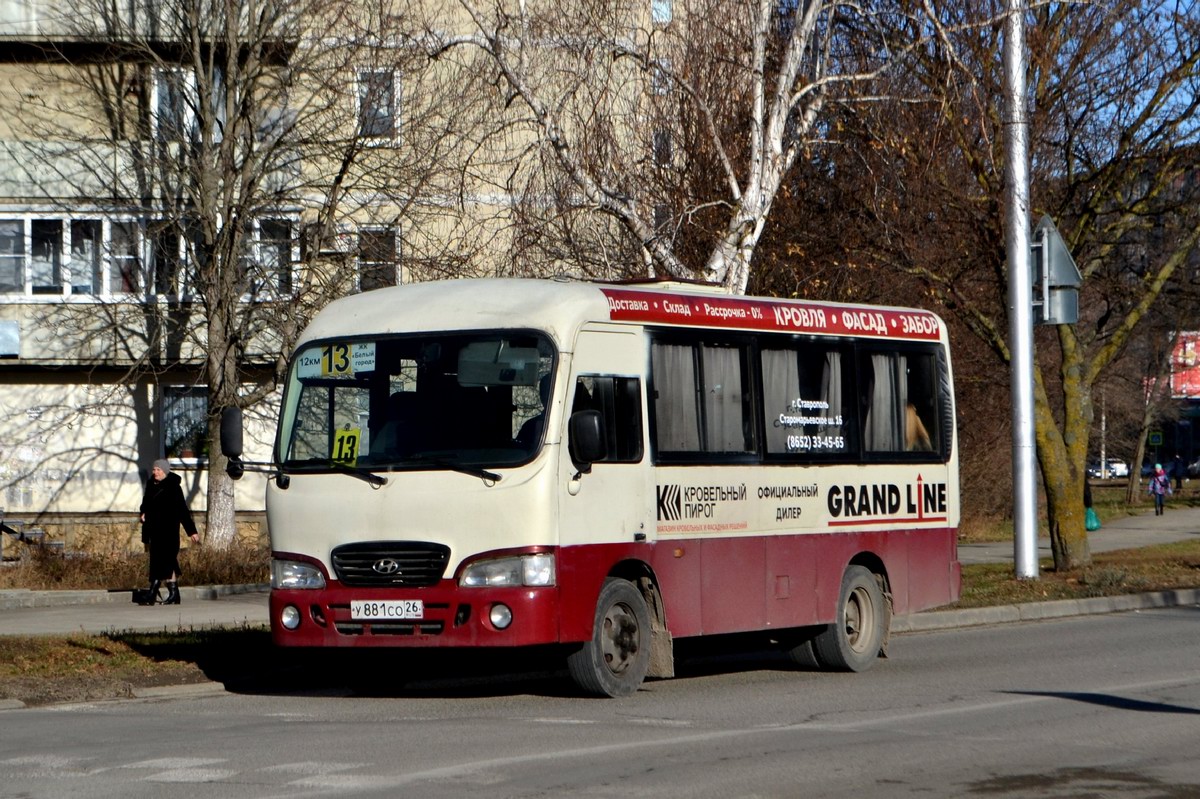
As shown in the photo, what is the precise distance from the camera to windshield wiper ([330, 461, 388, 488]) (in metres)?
12.1

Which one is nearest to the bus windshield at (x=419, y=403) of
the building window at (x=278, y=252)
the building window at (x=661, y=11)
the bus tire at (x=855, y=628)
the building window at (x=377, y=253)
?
the bus tire at (x=855, y=628)

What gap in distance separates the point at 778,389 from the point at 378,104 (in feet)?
50.5

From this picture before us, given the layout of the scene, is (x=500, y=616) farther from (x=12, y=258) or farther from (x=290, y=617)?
(x=12, y=258)

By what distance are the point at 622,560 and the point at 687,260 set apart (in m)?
12.3

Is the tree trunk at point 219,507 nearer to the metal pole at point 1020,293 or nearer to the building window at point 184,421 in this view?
the building window at point 184,421

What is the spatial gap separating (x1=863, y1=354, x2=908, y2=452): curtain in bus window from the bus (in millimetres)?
612

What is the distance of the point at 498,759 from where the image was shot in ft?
30.0

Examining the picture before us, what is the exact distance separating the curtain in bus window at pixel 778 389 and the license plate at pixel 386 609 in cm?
348

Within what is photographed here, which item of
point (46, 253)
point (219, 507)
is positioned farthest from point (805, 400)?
point (46, 253)

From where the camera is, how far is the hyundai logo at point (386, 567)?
12.0m

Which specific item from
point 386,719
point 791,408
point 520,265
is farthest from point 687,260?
point 386,719

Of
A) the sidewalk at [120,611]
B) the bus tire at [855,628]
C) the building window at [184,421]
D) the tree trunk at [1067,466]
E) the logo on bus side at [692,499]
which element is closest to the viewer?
the logo on bus side at [692,499]

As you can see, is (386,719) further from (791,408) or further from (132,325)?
(132,325)

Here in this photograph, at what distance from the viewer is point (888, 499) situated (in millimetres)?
15273
